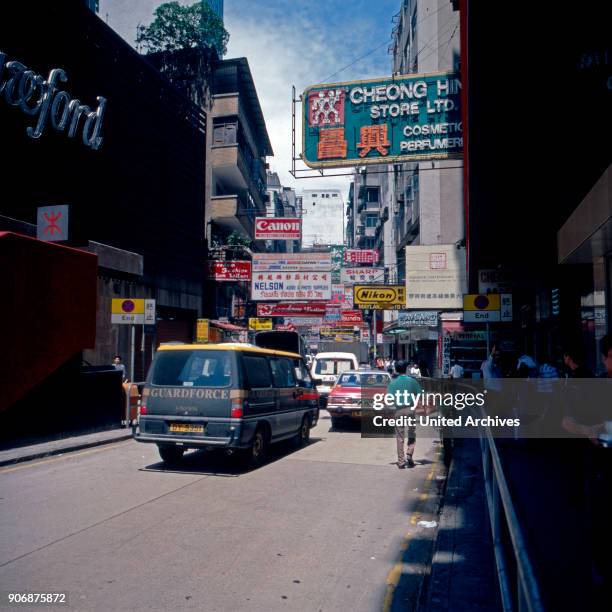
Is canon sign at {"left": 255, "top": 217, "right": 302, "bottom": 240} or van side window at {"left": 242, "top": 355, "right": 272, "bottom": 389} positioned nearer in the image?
van side window at {"left": 242, "top": 355, "right": 272, "bottom": 389}

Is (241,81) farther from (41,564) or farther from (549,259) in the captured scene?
(41,564)

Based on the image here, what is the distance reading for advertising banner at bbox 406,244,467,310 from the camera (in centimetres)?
2692

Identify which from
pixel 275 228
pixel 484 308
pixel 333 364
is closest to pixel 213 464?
pixel 484 308

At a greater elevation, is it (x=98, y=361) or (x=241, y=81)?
(x=241, y=81)

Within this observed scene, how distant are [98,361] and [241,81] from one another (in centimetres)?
2192

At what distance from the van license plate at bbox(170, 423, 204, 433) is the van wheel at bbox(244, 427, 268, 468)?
94 cm

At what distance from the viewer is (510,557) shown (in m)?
3.26

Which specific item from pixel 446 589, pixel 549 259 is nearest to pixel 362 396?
pixel 549 259

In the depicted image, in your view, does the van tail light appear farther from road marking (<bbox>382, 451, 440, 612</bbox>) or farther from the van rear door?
road marking (<bbox>382, 451, 440, 612</bbox>)

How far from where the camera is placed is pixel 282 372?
12008 mm

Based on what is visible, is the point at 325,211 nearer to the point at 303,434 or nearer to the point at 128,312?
the point at 128,312

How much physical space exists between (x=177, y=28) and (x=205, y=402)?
28052mm

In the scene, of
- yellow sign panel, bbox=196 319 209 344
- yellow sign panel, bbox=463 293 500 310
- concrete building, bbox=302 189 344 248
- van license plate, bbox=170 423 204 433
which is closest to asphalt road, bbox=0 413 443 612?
van license plate, bbox=170 423 204 433

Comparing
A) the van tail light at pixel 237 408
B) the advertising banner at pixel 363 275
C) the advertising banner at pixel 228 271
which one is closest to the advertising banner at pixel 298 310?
the advertising banner at pixel 363 275
